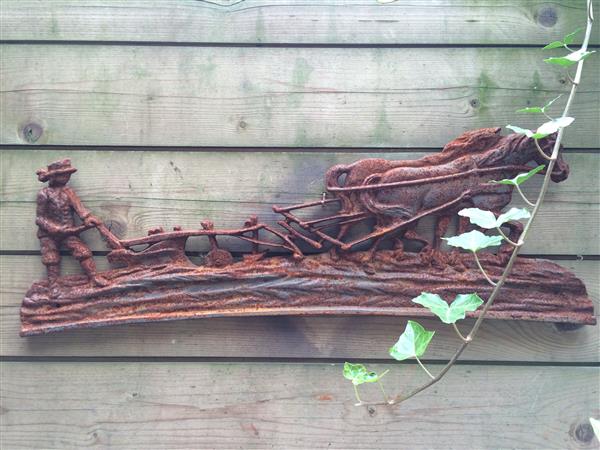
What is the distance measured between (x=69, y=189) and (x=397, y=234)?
0.58 m

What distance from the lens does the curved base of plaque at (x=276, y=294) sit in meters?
1.03

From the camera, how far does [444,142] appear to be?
111cm

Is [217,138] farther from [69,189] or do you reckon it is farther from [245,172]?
[69,189]

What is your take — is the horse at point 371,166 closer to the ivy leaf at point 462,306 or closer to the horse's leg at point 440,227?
the horse's leg at point 440,227

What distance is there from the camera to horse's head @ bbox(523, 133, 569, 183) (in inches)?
40.7

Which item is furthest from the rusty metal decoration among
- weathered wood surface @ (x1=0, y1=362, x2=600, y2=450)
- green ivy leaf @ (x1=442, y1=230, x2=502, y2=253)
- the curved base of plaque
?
green ivy leaf @ (x1=442, y1=230, x2=502, y2=253)

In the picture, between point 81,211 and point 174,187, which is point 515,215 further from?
point 81,211

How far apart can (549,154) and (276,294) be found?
0.53m

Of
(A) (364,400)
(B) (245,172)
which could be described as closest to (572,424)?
(A) (364,400)

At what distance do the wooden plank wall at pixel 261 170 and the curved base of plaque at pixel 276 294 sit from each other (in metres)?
0.06

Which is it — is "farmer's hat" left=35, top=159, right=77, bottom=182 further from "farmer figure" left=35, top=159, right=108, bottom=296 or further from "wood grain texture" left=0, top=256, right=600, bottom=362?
"wood grain texture" left=0, top=256, right=600, bottom=362

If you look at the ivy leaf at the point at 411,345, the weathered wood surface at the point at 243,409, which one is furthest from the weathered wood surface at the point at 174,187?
the ivy leaf at the point at 411,345

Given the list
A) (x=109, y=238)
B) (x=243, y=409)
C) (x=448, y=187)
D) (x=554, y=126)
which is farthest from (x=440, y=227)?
(x=109, y=238)

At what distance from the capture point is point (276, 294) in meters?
1.03
